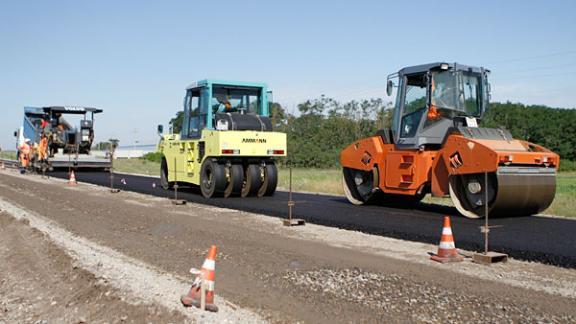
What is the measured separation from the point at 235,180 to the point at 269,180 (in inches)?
32.4

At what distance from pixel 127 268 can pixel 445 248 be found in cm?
344

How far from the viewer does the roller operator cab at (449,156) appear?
367 inches

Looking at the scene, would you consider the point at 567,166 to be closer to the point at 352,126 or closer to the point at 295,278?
the point at 352,126

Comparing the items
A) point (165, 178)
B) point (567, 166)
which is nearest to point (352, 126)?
point (567, 166)

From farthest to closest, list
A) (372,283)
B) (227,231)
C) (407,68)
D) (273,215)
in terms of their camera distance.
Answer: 1. (407,68)
2. (273,215)
3. (227,231)
4. (372,283)

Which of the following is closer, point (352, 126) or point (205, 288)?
point (205, 288)

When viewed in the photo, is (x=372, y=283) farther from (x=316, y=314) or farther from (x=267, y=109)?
(x=267, y=109)

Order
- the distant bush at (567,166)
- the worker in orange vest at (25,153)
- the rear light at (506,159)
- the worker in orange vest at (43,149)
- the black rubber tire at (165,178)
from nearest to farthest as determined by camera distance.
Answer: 1. the rear light at (506,159)
2. the black rubber tire at (165,178)
3. the worker in orange vest at (43,149)
4. the worker in orange vest at (25,153)
5. the distant bush at (567,166)

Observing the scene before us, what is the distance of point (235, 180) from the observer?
1334 cm

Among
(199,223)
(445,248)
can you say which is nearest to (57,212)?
(199,223)

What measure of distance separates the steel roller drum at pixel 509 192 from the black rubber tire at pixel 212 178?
→ 527 centimetres

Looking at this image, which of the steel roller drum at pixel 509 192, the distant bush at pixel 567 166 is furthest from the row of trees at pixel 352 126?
the steel roller drum at pixel 509 192

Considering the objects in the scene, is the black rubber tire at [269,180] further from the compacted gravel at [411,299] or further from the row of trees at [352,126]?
the row of trees at [352,126]

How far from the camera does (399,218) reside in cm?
986
